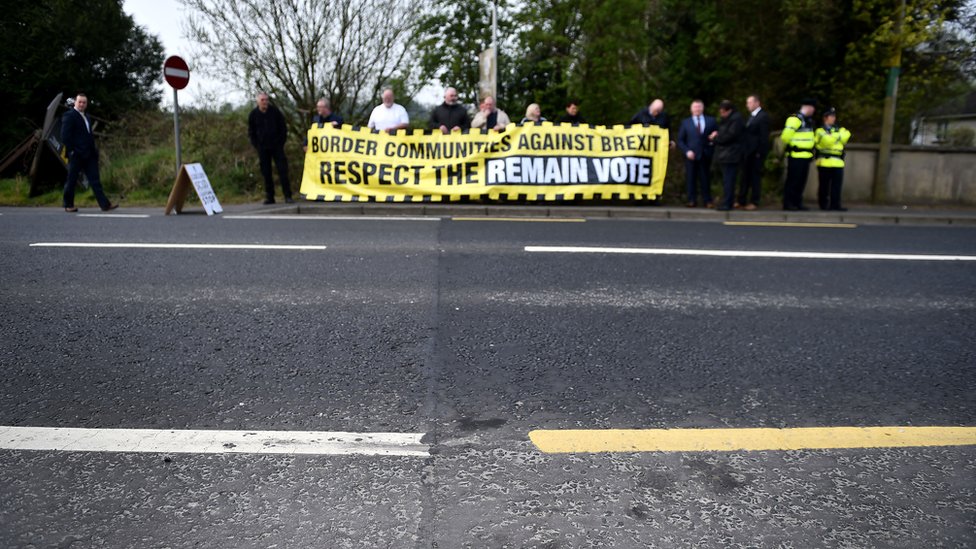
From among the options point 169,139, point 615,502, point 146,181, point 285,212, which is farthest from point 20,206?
point 615,502

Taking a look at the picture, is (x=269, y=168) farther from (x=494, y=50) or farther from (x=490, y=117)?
(x=494, y=50)

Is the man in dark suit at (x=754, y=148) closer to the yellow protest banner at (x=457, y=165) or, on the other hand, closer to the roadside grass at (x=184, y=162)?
the yellow protest banner at (x=457, y=165)

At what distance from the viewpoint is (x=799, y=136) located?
1285 cm

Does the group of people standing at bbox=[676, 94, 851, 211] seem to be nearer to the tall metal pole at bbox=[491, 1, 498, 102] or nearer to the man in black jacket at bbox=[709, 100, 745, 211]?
the man in black jacket at bbox=[709, 100, 745, 211]

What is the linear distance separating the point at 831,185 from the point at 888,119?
92.5 inches

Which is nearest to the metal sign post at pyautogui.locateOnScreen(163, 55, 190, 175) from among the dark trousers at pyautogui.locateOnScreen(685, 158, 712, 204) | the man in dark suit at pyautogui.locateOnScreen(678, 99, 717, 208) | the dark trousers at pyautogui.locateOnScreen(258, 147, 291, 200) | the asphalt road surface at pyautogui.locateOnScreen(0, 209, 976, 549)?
the dark trousers at pyautogui.locateOnScreen(258, 147, 291, 200)

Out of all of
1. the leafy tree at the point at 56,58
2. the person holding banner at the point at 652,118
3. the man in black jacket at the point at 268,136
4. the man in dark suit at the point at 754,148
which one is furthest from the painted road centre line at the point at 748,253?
the leafy tree at the point at 56,58

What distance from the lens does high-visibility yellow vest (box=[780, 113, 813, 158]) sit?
41.8 feet

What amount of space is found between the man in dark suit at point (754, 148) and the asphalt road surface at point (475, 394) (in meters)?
6.39

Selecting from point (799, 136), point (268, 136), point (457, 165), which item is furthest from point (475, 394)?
point (799, 136)

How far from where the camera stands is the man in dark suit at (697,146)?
13.1m

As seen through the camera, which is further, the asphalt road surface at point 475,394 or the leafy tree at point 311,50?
the leafy tree at point 311,50

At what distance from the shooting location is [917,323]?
188 inches

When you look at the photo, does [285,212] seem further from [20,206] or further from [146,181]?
[20,206]
